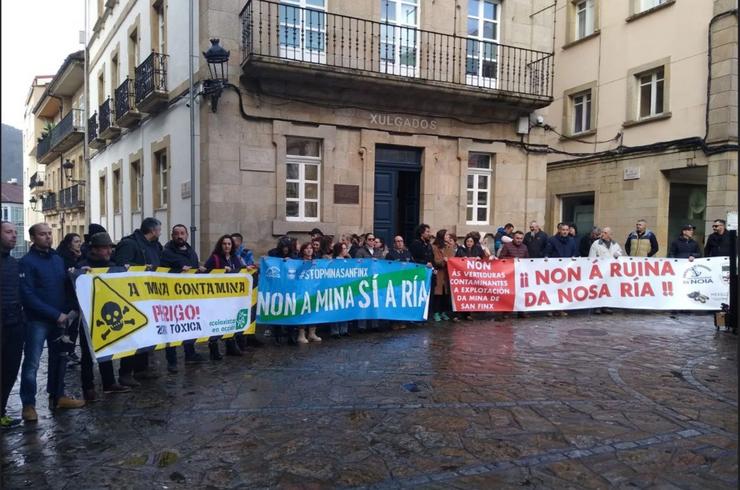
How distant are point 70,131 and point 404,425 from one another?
86.5ft

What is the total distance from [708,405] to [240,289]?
5626 millimetres

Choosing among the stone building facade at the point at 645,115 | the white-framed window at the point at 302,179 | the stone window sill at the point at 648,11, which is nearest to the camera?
the white-framed window at the point at 302,179

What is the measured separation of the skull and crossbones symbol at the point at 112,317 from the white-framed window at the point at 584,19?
19.4 metres

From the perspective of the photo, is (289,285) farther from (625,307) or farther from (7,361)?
(625,307)

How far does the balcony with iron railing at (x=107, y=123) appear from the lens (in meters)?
18.4

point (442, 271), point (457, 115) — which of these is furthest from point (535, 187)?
point (442, 271)

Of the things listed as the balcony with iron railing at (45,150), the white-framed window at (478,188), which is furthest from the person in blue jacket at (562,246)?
the balcony with iron railing at (45,150)

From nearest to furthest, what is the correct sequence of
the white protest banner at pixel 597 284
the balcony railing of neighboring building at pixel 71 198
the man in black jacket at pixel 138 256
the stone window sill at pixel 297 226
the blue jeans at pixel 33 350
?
the blue jeans at pixel 33 350 → the man in black jacket at pixel 138 256 → the white protest banner at pixel 597 284 → the stone window sill at pixel 297 226 → the balcony railing of neighboring building at pixel 71 198

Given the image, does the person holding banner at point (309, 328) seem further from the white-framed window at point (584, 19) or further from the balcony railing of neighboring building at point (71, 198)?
the balcony railing of neighboring building at point (71, 198)

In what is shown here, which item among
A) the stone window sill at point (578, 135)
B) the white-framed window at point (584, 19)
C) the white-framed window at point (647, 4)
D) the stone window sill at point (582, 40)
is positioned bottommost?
the stone window sill at point (578, 135)

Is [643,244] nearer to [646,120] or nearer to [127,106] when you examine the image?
[646,120]

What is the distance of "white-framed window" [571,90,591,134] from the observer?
20609 millimetres

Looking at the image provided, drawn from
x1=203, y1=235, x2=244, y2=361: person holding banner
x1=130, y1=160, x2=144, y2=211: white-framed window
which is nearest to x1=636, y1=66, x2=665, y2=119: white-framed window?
x1=203, y1=235, x2=244, y2=361: person holding banner

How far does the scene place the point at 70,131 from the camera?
86.3 ft
